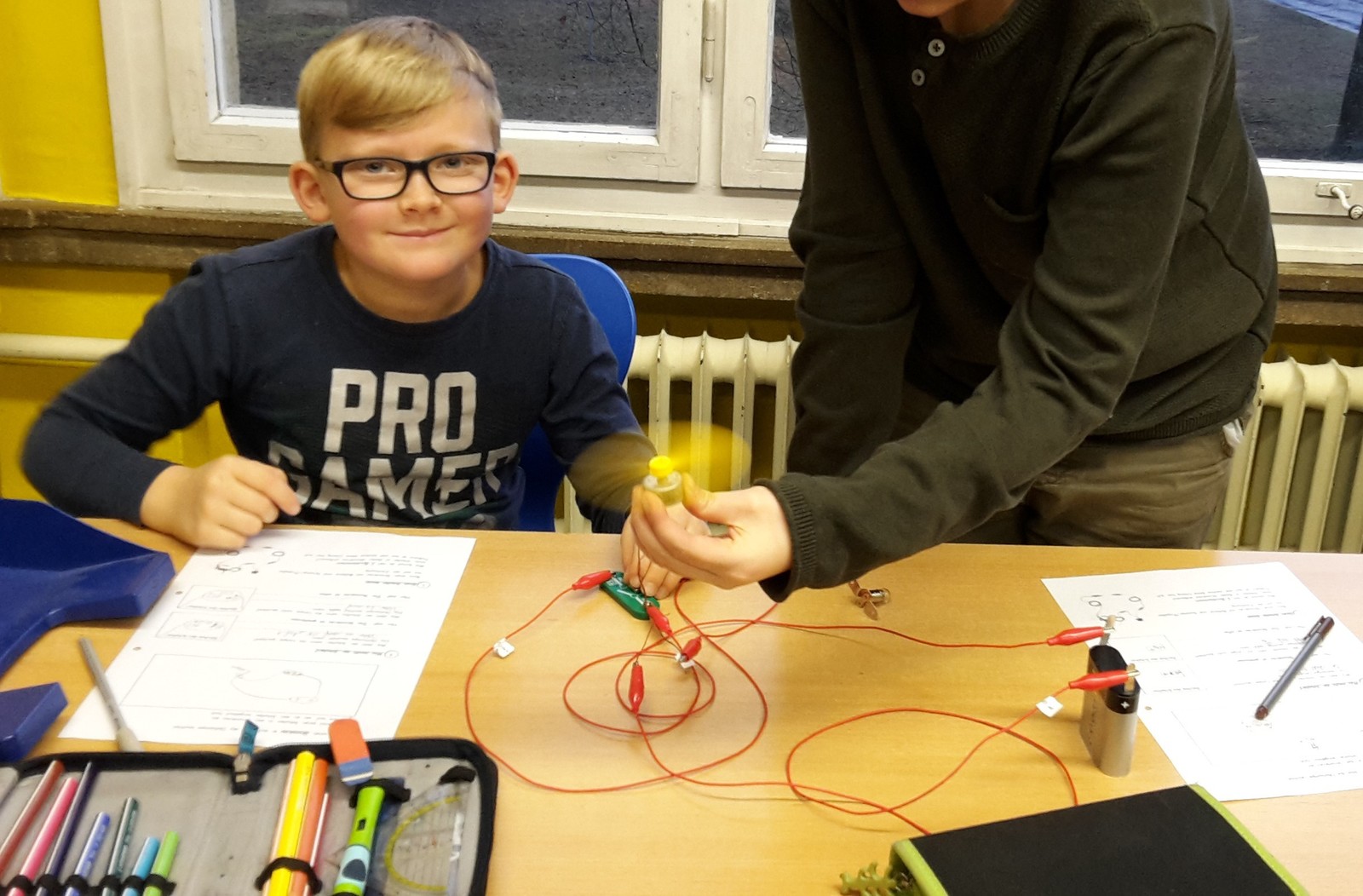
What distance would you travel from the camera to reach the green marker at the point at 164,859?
636mm

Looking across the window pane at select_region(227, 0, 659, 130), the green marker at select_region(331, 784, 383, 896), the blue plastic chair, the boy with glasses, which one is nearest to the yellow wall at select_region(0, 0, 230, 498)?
the window pane at select_region(227, 0, 659, 130)

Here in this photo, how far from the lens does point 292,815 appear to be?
69cm

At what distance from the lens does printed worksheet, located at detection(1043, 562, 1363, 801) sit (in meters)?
0.80

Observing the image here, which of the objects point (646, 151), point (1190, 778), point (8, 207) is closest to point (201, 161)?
point (8, 207)

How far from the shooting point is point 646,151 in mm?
1937

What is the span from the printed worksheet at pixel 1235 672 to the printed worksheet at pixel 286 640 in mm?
571

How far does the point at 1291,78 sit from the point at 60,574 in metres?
2.03

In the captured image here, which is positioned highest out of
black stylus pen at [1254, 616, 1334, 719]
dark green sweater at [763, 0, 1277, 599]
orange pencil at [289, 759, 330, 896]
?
dark green sweater at [763, 0, 1277, 599]

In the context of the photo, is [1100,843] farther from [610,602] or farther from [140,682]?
[140,682]

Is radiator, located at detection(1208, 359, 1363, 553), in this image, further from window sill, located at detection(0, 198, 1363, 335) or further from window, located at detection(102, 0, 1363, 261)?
window, located at detection(102, 0, 1363, 261)

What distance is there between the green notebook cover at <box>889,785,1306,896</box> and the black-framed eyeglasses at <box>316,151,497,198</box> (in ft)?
2.68

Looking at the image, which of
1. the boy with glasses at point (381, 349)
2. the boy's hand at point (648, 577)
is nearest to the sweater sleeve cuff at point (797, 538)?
the boy's hand at point (648, 577)

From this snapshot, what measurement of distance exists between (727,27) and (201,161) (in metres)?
0.94

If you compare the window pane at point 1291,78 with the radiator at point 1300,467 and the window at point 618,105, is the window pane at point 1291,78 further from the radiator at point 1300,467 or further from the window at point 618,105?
the radiator at point 1300,467
